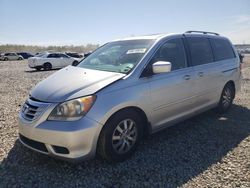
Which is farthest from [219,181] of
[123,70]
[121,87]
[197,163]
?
[123,70]

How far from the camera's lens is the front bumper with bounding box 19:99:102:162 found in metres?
2.97

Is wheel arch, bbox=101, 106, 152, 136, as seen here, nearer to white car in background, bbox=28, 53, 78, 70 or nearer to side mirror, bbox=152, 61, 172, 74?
side mirror, bbox=152, 61, 172, 74

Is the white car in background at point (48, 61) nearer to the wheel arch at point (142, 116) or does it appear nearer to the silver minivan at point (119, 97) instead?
the silver minivan at point (119, 97)

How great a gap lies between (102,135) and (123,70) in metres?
1.04

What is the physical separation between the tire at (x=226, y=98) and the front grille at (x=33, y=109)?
3973 millimetres

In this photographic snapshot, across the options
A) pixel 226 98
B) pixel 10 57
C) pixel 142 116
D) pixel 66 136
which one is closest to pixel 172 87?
pixel 142 116

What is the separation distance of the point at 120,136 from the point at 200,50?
2623mm

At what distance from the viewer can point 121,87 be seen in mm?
3348

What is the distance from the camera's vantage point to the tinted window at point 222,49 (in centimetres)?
547

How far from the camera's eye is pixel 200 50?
4984mm

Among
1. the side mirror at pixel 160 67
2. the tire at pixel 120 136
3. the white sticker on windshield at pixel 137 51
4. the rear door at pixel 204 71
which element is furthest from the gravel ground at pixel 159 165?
the white sticker on windshield at pixel 137 51

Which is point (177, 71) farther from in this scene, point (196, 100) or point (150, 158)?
point (150, 158)

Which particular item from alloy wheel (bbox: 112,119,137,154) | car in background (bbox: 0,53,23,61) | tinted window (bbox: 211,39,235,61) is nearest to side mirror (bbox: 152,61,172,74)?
alloy wheel (bbox: 112,119,137,154)

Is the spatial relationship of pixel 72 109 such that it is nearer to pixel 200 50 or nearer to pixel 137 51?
pixel 137 51
